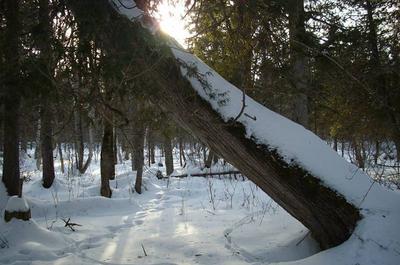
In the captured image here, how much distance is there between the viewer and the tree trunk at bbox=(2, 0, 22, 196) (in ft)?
14.0

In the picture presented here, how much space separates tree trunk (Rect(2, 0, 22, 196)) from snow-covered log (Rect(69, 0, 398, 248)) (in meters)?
1.29

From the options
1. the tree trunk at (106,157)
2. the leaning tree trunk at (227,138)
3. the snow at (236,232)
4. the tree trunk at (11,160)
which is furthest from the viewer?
the tree trunk at (106,157)

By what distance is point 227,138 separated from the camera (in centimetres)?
383

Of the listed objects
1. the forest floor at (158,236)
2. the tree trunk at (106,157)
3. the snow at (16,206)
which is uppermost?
the tree trunk at (106,157)

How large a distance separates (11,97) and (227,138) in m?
3.06

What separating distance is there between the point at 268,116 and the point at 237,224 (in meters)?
2.37

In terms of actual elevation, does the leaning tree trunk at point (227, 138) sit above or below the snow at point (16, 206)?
above

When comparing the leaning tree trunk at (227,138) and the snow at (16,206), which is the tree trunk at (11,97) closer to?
the leaning tree trunk at (227,138)

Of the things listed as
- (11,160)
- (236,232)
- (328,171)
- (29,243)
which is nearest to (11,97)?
(29,243)

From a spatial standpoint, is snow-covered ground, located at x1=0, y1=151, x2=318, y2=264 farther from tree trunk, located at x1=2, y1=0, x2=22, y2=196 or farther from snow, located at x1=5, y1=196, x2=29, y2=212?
tree trunk, located at x1=2, y1=0, x2=22, y2=196

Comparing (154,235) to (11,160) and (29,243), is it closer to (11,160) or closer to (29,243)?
(29,243)

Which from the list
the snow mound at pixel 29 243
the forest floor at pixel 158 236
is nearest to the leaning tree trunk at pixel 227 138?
the forest floor at pixel 158 236

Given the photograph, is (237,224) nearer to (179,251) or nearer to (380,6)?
(179,251)

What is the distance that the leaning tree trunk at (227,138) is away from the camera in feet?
11.7
